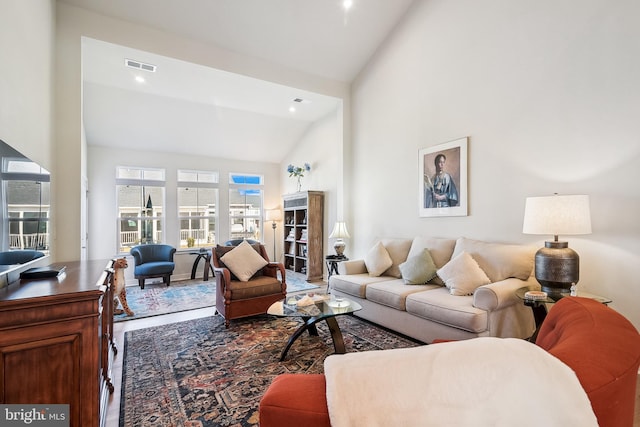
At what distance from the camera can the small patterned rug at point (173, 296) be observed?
420 cm

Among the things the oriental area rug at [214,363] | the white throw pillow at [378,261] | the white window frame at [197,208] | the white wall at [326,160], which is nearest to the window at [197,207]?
the white window frame at [197,208]

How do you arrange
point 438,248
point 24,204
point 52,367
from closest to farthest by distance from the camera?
1. point 52,367
2. point 24,204
3. point 438,248

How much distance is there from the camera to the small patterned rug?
420 cm

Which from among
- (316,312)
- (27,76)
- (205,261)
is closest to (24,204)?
(27,76)

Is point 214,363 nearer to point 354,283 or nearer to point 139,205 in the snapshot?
point 354,283

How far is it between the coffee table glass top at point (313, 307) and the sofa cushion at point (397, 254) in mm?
1252

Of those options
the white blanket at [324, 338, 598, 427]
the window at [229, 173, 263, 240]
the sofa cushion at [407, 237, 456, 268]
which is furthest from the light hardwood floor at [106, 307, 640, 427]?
the window at [229, 173, 263, 240]

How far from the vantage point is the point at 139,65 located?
418 centimetres

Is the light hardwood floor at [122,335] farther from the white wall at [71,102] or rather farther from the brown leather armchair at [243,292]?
the white wall at [71,102]

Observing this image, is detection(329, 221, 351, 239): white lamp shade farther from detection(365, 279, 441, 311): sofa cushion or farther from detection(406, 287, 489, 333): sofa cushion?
detection(406, 287, 489, 333): sofa cushion

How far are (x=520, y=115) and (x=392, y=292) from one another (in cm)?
226

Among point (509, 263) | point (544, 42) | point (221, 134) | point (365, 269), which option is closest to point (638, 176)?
point (509, 263)

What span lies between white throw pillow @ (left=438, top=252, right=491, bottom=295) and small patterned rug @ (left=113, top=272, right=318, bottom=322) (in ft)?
8.94

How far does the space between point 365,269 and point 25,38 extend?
4078mm
